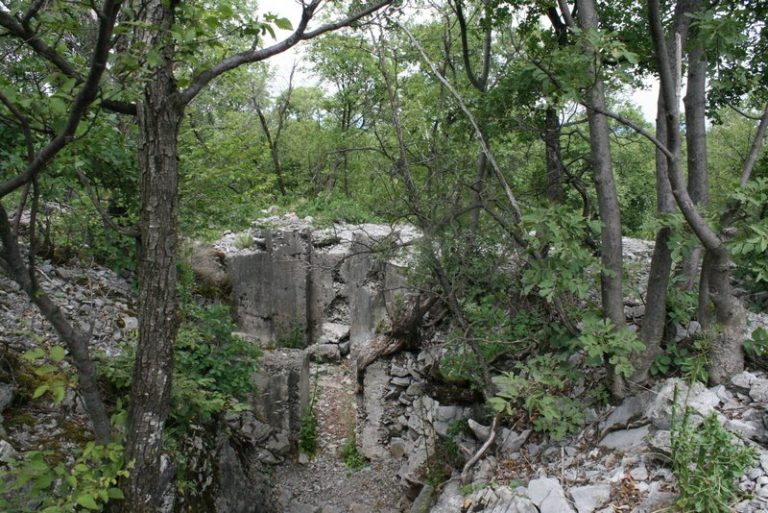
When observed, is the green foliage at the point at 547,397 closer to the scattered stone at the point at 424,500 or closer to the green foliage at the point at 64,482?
the scattered stone at the point at 424,500

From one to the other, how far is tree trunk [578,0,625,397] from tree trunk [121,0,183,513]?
A: 301 centimetres

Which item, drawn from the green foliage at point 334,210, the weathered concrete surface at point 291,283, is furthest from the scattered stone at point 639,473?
the green foliage at point 334,210

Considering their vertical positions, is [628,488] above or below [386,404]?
above

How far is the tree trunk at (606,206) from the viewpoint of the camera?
4.24 meters

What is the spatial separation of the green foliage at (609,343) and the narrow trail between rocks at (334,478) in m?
4.28

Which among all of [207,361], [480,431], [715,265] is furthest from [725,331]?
[207,361]

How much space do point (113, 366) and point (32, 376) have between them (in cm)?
75

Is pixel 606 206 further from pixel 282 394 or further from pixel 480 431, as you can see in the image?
pixel 282 394

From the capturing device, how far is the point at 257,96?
19.5 metres

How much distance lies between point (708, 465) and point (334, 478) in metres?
6.11

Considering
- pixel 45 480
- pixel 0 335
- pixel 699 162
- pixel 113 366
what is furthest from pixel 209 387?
pixel 699 162

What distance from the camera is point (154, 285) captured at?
327cm

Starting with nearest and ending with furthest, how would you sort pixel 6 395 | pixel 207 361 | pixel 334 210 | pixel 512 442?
pixel 6 395 → pixel 512 442 → pixel 207 361 → pixel 334 210

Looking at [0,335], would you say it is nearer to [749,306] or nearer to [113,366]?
[113,366]
